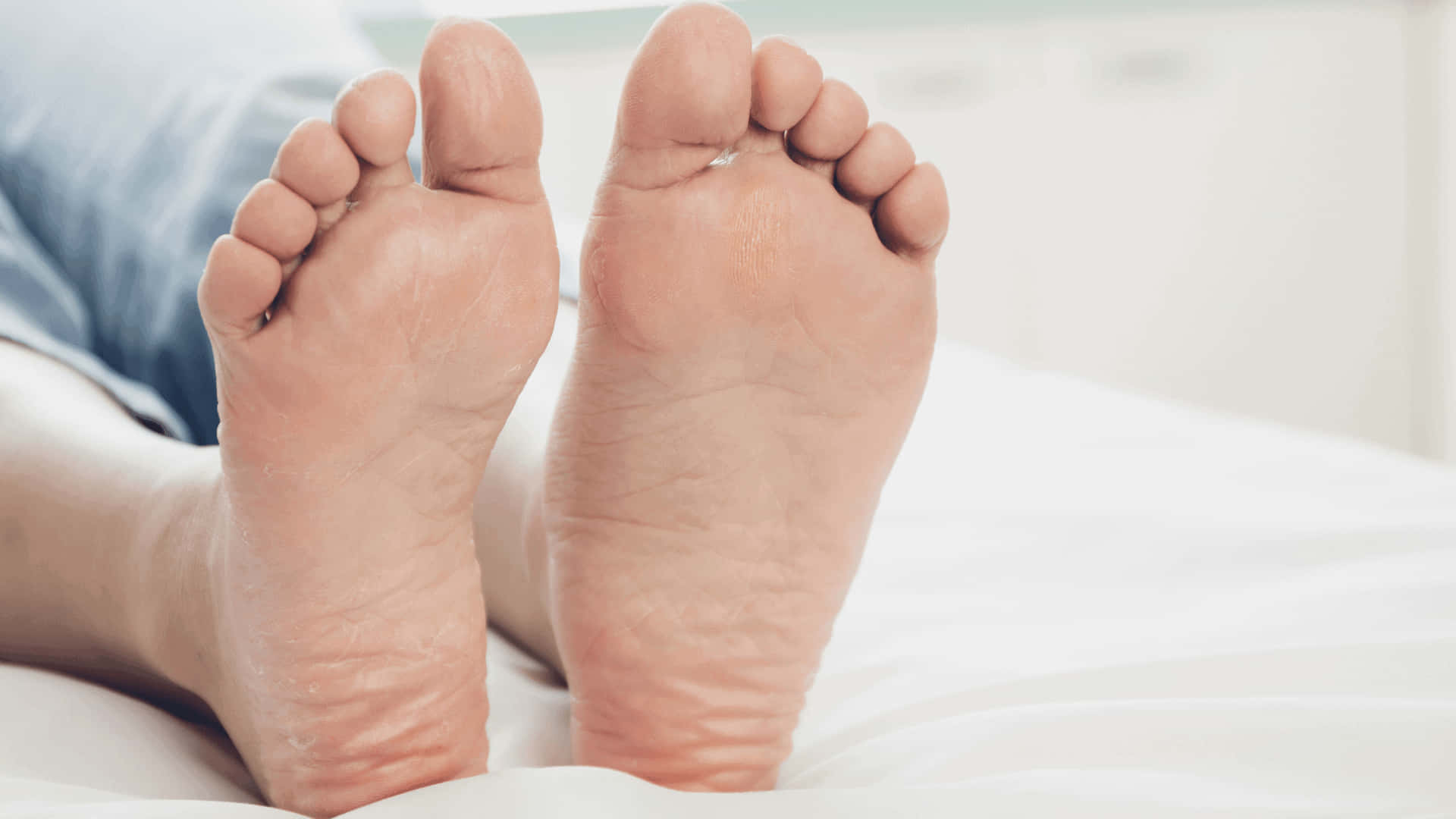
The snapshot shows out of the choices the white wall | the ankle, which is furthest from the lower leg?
the white wall

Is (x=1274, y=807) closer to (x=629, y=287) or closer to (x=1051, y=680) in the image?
(x=1051, y=680)

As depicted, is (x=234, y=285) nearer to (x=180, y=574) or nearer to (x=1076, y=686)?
(x=180, y=574)

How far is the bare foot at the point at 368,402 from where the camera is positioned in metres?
0.48

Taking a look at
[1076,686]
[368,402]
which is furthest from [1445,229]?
[368,402]

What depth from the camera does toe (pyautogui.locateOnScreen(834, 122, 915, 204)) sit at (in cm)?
59

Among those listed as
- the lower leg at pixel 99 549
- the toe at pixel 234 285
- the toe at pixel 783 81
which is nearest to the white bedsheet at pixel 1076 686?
the lower leg at pixel 99 549

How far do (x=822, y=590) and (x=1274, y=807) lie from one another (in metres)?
0.23

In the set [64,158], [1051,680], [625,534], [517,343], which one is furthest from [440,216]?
[64,158]

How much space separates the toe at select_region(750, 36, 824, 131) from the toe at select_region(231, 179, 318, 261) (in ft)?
0.70

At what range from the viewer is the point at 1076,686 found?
0.59m

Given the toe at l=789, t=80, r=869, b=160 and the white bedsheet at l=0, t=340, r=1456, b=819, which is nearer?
the white bedsheet at l=0, t=340, r=1456, b=819

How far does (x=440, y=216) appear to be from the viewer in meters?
0.50

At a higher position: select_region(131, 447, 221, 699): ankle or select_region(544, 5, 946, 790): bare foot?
select_region(544, 5, 946, 790): bare foot

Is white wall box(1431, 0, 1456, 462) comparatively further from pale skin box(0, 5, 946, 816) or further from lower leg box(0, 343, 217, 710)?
lower leg box(0, 343, 217, 710)
